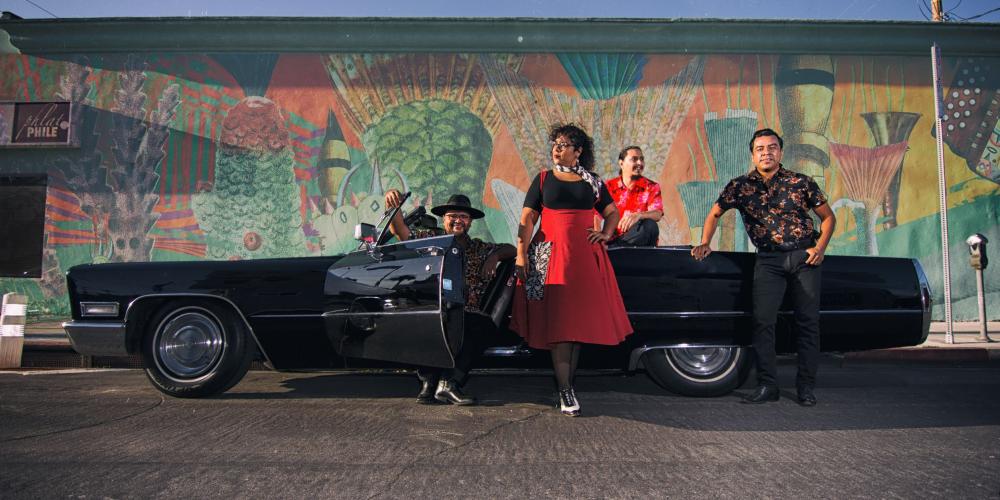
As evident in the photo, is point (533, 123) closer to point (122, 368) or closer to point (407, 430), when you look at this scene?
point (122, 368)

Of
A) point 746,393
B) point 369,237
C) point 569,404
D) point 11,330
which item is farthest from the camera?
point 11,330

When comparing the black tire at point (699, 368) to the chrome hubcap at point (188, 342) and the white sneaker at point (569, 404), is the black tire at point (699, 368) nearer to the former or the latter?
the white sneaker at point (569, 404)

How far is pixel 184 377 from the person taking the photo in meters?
3.96

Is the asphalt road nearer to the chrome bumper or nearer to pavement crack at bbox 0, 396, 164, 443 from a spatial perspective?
pavement crack at bbox 0, 396, 164, 443

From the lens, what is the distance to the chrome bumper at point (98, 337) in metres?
3.94

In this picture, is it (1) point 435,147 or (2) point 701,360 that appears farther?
(1) point 435,147

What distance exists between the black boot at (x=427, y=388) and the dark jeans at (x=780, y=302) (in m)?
2.11

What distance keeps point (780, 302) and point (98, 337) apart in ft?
14.6

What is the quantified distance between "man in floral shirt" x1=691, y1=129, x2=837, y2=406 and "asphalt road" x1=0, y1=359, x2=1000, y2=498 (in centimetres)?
29

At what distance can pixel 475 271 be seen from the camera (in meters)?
3.90

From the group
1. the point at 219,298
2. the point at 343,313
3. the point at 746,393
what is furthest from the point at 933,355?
the point at 219,298

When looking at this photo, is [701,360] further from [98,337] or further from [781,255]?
[98,337]

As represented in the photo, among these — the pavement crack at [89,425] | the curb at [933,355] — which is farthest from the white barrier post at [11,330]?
the curb at [933,355]

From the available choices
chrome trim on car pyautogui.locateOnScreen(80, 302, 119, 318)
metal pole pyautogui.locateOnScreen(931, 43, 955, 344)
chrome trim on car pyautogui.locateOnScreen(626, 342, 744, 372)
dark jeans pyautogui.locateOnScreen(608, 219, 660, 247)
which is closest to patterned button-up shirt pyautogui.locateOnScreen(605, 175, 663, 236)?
dark jeans pyautogui.locateOnScreen(608, 219, 660, 247)
